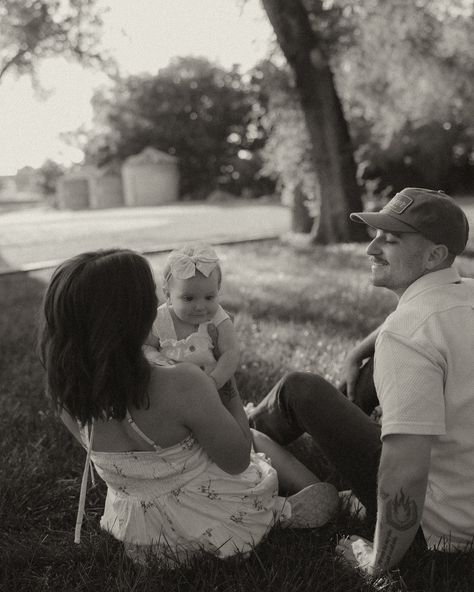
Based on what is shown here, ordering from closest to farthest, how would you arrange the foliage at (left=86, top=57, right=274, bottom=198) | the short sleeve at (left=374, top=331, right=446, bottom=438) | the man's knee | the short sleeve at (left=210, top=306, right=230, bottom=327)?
1. the short sleeve at (left=374, top=331, right=446, bottom=438)
2. the man's knee
3. the short sleeve at (left=210, top=306, right=230, bottom=327)
4. the foliage at (left=86, top=57, right=274, bottom=198)

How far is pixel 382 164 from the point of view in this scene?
35.9m

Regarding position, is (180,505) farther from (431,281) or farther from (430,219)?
(430,219)

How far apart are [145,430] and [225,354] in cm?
75

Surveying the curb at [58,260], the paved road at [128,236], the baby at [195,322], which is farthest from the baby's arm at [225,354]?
the paved road at [128,236]

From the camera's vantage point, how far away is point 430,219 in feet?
6.61

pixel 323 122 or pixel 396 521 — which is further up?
pixel 323 122

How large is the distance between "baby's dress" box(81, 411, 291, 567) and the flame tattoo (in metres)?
0.59

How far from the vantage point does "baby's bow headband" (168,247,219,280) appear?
275 centimetres

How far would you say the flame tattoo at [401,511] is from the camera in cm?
195

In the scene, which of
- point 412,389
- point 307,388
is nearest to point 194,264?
point 307,388

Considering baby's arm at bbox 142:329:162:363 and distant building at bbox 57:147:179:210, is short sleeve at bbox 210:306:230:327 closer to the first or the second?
baby's arm at bbox 142:329:162:363

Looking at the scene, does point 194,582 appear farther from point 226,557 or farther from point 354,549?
point 354,549

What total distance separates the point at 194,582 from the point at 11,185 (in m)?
94.4

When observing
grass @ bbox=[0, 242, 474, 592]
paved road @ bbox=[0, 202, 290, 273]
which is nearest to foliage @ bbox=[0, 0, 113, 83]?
paved road @ bbox=[0, 202, 290, 273]
